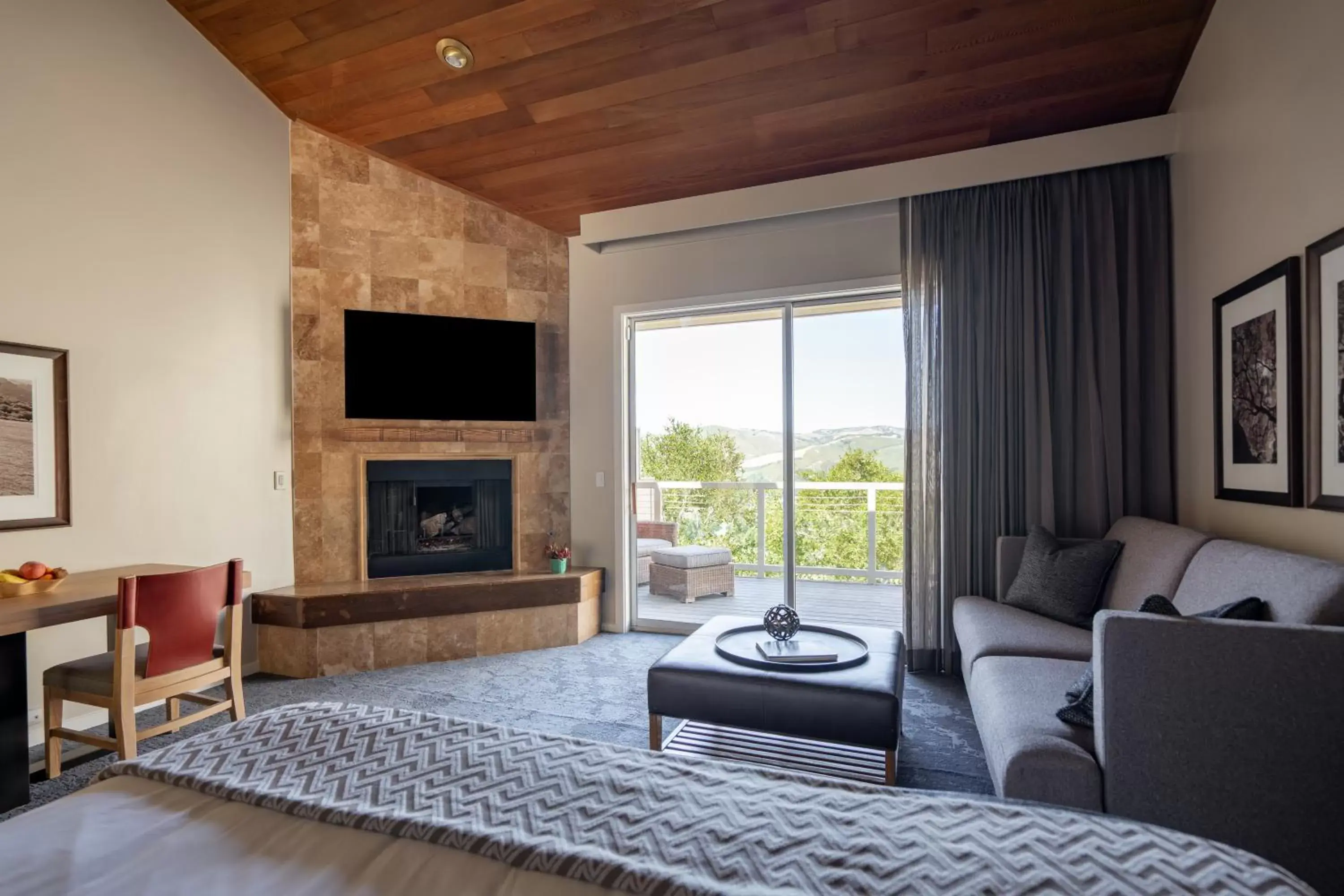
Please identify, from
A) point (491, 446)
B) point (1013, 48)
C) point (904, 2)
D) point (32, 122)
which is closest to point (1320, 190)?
point (1013, 48)

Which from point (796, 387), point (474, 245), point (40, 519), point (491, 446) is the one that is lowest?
point (40, 519)

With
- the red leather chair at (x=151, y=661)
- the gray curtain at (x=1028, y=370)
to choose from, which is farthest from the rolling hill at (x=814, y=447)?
the red leather chair at (x=151, y=661)

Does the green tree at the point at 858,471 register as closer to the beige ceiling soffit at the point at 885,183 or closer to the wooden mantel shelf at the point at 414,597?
the beige ceiling soffit at the point at 885,183

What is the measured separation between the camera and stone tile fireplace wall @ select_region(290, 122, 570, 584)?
4262mm

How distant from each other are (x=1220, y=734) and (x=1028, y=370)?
2.40 metres

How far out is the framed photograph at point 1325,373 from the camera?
7.07ft

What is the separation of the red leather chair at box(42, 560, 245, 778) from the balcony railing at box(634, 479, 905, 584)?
8.59 feet

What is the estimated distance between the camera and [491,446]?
470cm

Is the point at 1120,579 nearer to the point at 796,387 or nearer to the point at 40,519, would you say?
the point at 796,387

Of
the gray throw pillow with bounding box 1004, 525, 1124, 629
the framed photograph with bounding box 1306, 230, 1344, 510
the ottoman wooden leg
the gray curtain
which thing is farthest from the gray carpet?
the framed photograph with bounding box 1306, 230, 1344, 510

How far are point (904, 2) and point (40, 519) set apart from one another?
425cm

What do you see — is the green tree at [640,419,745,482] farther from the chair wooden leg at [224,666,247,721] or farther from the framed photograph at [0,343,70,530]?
the framed photograph at [0,343,70,530]

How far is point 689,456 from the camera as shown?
4.84 m

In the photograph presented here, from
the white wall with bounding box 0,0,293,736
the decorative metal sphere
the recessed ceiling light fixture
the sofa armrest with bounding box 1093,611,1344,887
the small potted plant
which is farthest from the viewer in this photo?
the small potted plant
